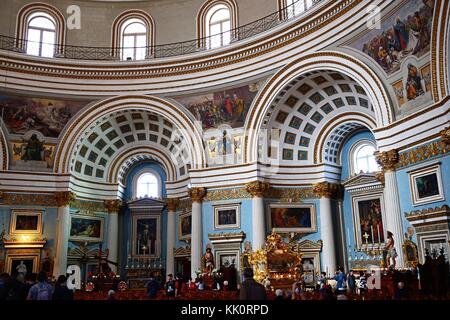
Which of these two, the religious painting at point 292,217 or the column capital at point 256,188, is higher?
the column capital at point 256,188

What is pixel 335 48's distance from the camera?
1984 centimetres

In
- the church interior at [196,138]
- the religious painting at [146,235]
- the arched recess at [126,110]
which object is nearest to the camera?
the church interior at [196,138]

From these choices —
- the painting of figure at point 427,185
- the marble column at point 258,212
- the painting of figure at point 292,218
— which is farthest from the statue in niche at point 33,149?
the painting of figure at point 427,185

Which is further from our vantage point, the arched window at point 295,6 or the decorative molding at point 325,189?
the decorative molding at point 325,189

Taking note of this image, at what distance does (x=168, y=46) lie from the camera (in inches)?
1025

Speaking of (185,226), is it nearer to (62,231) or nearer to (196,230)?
(196,230)

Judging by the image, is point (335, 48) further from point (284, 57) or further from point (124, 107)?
point (124, 107)

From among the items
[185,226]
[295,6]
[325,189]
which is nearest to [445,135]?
[325,189]

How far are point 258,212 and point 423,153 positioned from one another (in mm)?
9020

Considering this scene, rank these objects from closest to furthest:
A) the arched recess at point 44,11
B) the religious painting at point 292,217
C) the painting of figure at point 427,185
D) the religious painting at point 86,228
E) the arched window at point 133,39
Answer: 1. the painting of figure at point 427,185
2. the religious painting at point 292,217
3. the arched recess at point 44,11
4. the religious painting at point 86,228
5. the arched window at point 133,39

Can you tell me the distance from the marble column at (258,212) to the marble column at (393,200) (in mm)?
6872

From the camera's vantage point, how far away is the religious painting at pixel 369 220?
22.0 meters

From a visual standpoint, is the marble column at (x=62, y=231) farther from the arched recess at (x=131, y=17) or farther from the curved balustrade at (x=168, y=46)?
the arched recess at (x=131, y=17)

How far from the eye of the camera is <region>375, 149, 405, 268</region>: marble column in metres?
16.3
